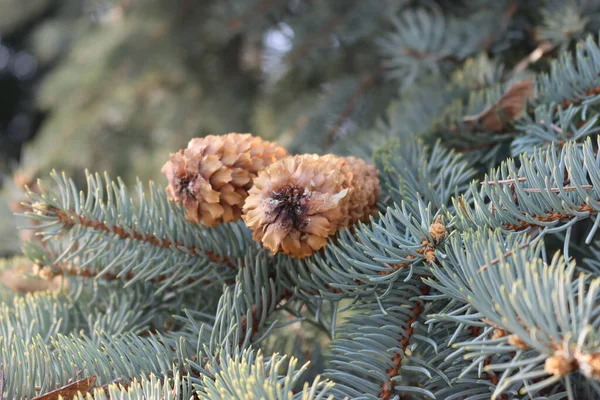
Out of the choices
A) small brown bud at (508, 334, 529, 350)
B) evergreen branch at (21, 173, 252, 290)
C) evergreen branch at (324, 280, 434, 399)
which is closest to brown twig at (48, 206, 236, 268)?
evergreen branch at (21, 173, 252, 290)

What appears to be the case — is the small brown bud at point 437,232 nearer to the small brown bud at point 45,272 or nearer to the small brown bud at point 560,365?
the small brown bud at point 560,365

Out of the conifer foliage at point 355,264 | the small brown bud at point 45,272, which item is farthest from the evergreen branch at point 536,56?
the small brown bud at point 45,272

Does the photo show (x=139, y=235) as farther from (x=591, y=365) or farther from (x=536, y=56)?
(x=536, y=56)

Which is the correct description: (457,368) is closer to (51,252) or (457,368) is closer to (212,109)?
(51,252)

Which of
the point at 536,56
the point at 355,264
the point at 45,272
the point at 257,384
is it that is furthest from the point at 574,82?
the point at 45,272

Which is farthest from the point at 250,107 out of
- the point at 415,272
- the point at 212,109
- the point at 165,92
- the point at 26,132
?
the point at 26,132

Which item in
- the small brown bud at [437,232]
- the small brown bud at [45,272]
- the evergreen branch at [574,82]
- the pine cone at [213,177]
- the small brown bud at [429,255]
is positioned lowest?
the small brown bud at [429,255]

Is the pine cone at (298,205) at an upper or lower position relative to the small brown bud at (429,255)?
upper

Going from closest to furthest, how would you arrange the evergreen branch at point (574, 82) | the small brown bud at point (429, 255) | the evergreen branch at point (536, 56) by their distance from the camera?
the small brown bud at point (429, 255) → the evergreen branch at point (574, 82) → the evergreen branch at point (536, 56)

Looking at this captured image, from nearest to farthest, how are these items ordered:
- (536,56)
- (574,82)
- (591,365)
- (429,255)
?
1. (591,365)
2. (429,255)
3. (574,82)
4. (536,56)
